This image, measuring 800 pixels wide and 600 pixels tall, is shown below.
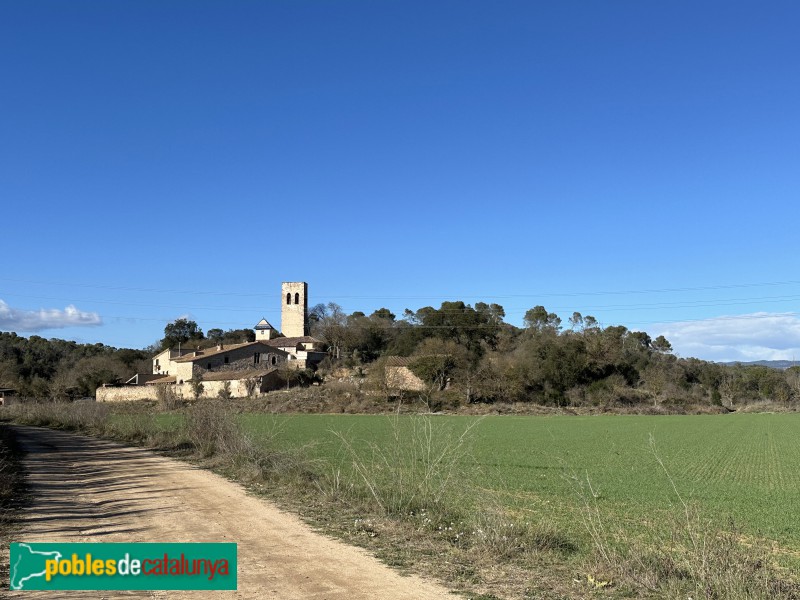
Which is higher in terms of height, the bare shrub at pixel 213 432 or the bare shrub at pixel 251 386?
the bare shrub at pixel 251 386

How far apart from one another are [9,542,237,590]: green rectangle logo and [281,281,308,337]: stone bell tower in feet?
378

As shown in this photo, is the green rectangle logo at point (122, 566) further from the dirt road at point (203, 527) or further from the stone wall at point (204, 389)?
the stone wall at point (204, 389)

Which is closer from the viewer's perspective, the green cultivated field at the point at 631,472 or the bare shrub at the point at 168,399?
the green cultivated field at the point at 631,472

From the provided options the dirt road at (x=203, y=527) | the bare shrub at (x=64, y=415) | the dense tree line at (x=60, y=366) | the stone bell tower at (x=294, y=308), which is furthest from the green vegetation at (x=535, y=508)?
the stone bell tower at (x=294, y=308)

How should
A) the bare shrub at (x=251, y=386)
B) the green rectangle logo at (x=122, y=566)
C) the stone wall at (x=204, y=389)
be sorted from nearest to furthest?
the green rectangle logo at (x=122, y=566), the bare shrub at (x=251, y=386), the stone wall at (x=204, y=389)

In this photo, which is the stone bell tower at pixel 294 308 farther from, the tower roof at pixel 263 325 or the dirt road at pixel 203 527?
the dirt road at pixel 203 527

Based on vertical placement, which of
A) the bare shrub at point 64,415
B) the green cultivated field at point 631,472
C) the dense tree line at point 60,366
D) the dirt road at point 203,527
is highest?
the dense tree line at point 60,366

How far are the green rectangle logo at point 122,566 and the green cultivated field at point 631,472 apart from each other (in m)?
5.44

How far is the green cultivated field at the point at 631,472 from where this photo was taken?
14.5 m

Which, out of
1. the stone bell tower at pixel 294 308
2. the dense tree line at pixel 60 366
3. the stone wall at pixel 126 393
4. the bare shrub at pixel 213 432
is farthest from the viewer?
the stone bell tower at pixel 294 308

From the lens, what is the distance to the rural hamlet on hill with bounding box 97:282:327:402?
7919 centimetres

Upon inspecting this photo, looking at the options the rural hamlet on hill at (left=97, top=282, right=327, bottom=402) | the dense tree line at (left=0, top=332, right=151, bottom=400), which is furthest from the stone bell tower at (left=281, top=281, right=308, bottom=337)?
the dense tree line at (left=0, top=332, right=151, bottom=400)

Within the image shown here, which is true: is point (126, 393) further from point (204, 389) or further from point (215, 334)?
point (215, 334)

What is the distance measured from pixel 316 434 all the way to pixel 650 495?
2472 centimetres
